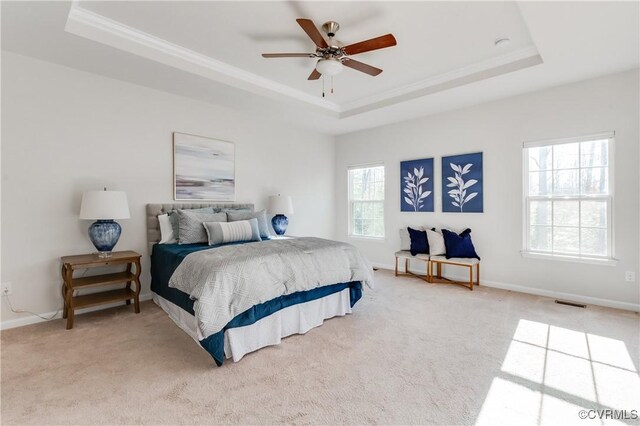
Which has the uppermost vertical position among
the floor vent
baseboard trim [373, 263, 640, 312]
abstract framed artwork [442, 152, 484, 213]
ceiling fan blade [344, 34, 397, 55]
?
ceiling fan blade [344, 34, 397, 55]

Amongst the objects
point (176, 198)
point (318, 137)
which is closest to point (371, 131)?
point (318, 137)

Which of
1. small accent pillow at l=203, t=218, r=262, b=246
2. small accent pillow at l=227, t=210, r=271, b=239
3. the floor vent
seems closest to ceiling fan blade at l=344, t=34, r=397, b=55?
small accent pillow at l=203, t=218, r=262, b=246

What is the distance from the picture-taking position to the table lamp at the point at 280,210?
16.0 ft

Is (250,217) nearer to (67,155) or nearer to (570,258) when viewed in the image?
(67,155)

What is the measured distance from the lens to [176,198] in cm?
404

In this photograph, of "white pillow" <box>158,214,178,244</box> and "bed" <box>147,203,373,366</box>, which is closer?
"bed" <box>147,203,373,366</box>

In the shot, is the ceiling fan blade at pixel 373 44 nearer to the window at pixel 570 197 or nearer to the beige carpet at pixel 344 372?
the beige carpet at pixel 344 372

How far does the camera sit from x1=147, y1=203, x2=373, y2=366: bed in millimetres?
2232

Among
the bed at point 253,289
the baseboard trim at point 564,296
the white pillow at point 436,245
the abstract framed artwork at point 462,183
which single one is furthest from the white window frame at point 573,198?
the bed at point 253,289

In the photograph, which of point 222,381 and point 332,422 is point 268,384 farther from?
point 332,422

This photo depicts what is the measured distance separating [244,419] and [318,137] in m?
5.07

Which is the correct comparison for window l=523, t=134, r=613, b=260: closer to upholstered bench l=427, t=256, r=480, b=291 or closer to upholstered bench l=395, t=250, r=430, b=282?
upholstered bench l=427, t=256, r=480, b=291

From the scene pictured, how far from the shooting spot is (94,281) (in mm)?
3074

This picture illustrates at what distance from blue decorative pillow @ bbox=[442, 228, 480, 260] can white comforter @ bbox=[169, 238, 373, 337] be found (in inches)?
68.0
